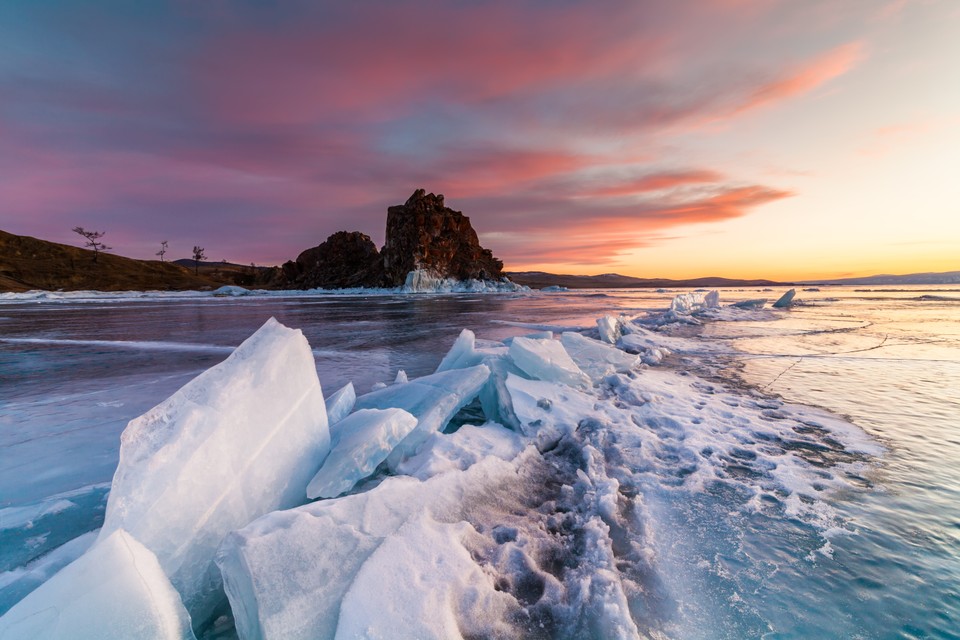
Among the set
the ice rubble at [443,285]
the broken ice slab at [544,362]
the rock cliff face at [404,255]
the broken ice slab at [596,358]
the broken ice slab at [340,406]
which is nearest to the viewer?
the broken ice slab at [340,406]

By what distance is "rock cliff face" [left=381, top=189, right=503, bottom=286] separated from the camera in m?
68.1

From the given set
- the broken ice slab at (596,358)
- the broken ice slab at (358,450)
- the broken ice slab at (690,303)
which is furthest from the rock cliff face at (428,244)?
the broken ice slab at (358,450)

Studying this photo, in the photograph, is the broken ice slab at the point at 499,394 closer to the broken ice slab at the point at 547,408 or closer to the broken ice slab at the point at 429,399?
the broken ice slab at the point at 547,408

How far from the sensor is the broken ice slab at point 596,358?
17.6ft

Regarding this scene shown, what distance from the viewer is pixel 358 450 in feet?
7.79

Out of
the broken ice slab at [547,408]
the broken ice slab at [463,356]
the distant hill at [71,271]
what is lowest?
the broken ice slab at [547,408]

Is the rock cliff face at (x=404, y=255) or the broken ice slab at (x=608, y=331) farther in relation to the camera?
the rock cliff face at (x=404, y=255)

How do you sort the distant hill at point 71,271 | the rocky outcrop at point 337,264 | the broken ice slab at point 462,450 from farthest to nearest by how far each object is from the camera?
1. the rocky outcrop at point 337,264
2. the distant hill at point 71,271
3. the broken ice slab at point 462,450

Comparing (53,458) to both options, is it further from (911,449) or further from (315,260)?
(315,260)

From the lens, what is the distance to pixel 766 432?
3.56 meters

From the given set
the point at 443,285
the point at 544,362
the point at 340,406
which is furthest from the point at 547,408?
the point at 443,285

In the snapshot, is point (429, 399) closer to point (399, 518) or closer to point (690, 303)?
point (399, 518)

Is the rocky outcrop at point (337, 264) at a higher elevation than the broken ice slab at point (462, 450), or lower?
higher

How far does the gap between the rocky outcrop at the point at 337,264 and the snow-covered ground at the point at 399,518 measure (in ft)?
260
